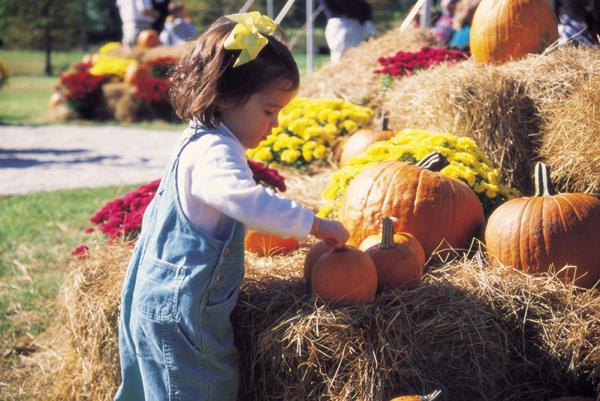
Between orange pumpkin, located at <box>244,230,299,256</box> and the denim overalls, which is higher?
the denim overalls

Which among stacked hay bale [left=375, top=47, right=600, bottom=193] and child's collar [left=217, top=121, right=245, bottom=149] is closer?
child's collar [left=217, top=121, right=245, bottom=149]

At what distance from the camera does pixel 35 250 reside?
6.13 metres

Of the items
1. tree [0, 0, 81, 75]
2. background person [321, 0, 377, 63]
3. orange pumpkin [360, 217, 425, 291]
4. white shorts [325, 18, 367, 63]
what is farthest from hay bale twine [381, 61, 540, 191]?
tree [0, 0, 81, 75]

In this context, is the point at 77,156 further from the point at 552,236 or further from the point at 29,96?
the point at 29,96

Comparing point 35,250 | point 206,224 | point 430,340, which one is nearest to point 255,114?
point 206,224

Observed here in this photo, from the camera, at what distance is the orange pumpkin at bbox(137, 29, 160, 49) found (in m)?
19.7

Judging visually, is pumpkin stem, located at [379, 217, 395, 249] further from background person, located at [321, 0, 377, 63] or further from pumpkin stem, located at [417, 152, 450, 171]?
background person, located at [321, 0, 377, 63]

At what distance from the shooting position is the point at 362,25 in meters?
9.84

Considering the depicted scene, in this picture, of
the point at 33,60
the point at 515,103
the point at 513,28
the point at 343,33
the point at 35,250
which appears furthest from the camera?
the point at 33,60

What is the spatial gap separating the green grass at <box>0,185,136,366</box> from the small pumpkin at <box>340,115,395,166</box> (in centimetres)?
172

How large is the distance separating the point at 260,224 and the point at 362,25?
305 inches

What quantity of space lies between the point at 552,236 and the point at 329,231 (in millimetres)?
1098

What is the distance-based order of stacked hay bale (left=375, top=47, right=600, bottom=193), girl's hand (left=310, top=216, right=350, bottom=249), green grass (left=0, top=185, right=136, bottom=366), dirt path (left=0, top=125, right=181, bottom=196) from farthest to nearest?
dirt path (left=0, top=125, right=181, bottom=196), green grass (left=0, top=185, right=136, bottom=366), stacked hay bale (left=375, top=47, right=600, bottom=193), girl's hand (left=310, top=216, right=350, bottom=249)

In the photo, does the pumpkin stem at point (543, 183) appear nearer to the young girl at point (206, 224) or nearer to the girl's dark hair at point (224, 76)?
the young girl at point (206, 224)
